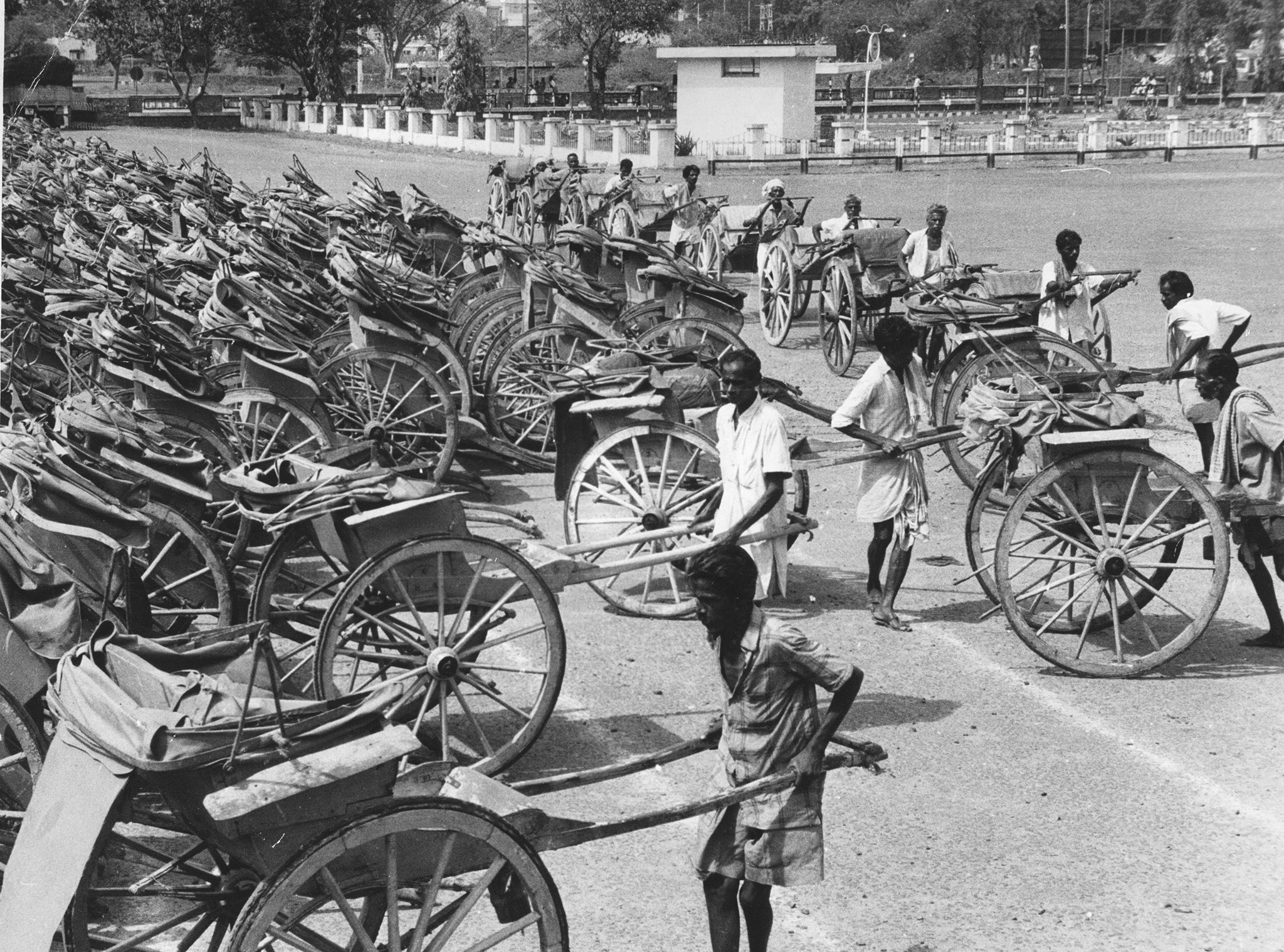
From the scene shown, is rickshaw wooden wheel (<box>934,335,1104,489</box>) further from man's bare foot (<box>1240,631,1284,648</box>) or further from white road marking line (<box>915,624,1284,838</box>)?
man's bare foot (<box>1240,631,1284,648</box>)

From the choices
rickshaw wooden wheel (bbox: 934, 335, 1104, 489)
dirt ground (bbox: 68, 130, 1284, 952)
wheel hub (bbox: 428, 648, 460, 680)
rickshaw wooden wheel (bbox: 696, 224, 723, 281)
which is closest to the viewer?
dirt ground (bbox: 68, 130, 1284, 952)

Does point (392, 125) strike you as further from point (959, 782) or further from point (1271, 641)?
point (959, 782)

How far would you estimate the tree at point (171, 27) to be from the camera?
52406 mm

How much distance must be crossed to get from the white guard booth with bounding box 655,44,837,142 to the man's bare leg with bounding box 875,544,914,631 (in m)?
33.5

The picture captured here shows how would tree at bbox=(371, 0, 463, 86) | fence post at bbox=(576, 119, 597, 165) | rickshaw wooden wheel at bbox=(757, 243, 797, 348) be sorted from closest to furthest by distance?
rickshaw wooden wheel at bbox=(757, 243, 797, 348), fence post at bbox=(576, 119, 597, 165), tree at bbox=(371, 0, 463, 86)

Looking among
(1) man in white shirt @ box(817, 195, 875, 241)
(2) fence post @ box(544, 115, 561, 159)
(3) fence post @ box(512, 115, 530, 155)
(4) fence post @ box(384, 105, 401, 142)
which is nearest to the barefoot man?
(1) man in white shirt @ box(817, 195, 875, 241)

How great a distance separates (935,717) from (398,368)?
4616mm

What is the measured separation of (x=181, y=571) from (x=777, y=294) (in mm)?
9301

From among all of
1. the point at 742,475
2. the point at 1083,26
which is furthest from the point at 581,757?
the point at 1083,26

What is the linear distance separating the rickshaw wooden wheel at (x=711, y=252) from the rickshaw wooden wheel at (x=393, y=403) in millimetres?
6604

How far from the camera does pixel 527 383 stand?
433 inches

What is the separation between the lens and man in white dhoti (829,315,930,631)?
793cm

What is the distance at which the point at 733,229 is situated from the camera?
17.3m

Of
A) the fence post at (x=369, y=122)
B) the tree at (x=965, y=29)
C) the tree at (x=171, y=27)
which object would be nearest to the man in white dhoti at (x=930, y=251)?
the fence post at (x=369, y=122)
